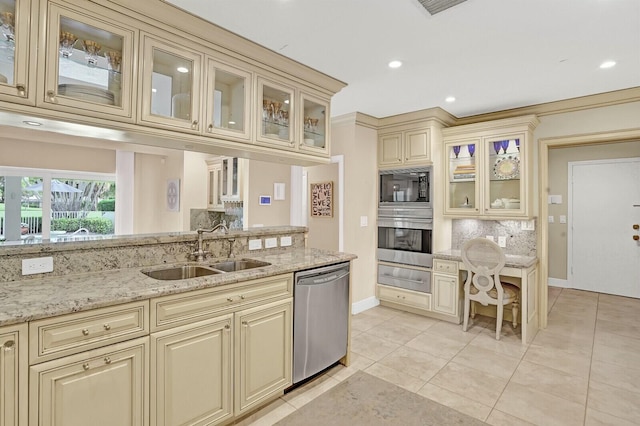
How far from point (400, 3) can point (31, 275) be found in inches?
103

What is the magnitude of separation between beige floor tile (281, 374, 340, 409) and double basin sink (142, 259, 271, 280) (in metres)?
0.98

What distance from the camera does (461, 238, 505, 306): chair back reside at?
3412 millimetres

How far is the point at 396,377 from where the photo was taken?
2.69m

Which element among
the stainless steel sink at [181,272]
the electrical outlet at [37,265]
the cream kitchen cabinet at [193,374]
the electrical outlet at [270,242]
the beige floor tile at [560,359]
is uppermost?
the electrical outlet at [270,242]

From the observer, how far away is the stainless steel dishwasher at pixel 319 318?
237cm

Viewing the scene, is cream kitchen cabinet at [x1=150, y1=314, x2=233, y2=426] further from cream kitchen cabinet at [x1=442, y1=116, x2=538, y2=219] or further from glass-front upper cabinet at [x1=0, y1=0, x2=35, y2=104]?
cream kitchen cabinet at [x1=442, y1=116, x2=538, y2=219]

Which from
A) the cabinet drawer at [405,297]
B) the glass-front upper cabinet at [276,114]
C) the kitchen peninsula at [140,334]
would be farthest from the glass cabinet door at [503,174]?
the kitchen peninsula at [140,334]

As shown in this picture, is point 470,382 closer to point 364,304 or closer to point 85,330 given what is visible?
point 364,304

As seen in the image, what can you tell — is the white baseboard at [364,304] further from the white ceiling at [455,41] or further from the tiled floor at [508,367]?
the white ceiling at [455,41]

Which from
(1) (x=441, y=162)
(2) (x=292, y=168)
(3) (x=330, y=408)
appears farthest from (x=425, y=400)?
(2) (x=292, y=168)

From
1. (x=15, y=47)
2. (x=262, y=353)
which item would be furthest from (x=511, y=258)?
(x=15, y=47)

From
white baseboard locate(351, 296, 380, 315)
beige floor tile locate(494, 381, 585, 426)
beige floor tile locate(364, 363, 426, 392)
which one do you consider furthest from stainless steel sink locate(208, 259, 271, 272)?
white baseboard locate(351, 296, 380, 315)

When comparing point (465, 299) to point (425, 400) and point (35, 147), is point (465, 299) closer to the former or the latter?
point (425, 400)

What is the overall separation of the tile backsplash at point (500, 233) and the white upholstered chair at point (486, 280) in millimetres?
535
